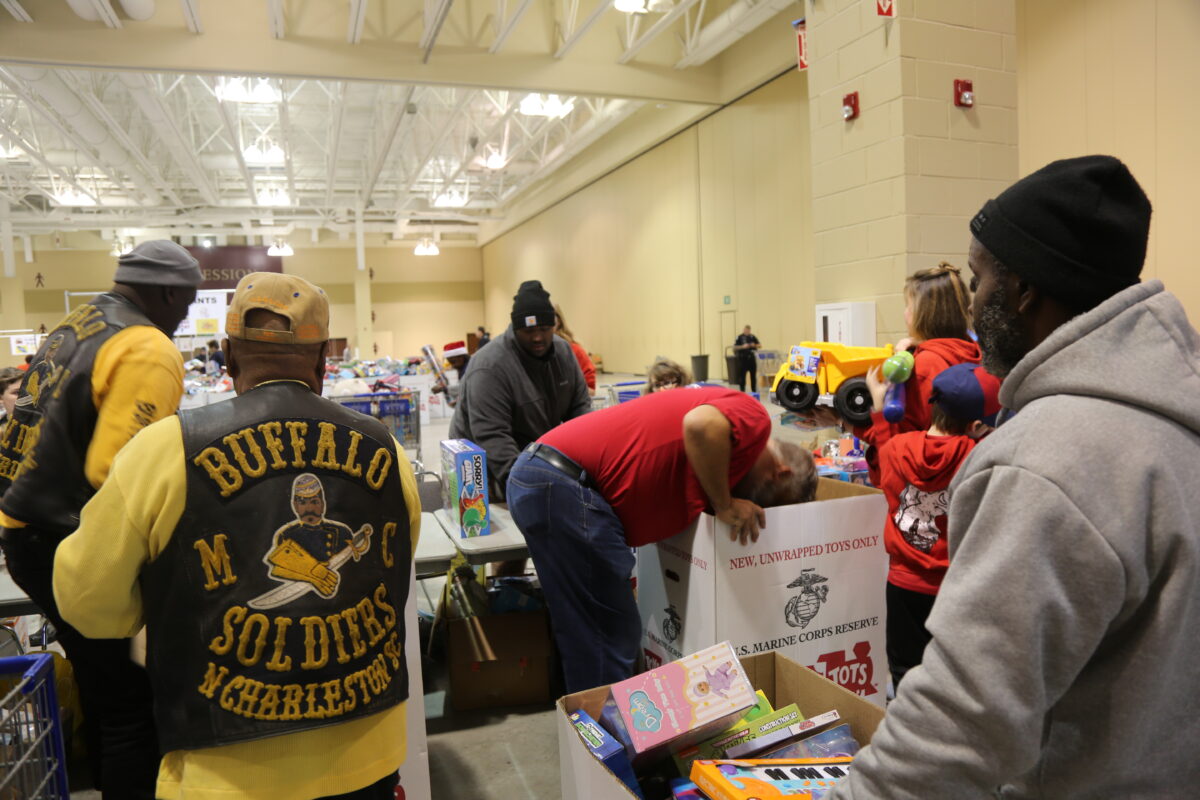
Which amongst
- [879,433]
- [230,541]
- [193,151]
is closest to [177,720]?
[230,541]

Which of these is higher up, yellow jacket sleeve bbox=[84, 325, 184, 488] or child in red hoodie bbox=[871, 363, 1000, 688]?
yellow jacket sleeve bbox=[84, 325, 184, 488]

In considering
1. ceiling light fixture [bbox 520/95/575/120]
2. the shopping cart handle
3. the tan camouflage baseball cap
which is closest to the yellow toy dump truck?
the tan camouflage baseball cap

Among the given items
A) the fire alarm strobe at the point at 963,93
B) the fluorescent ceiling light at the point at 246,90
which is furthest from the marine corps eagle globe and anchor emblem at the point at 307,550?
the fluorescent ceiling light at the point at 246,90

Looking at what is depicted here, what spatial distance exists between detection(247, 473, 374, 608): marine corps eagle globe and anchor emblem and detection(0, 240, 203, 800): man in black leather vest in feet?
2.86

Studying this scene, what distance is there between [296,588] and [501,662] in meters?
2.06

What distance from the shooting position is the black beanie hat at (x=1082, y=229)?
2.96 feet

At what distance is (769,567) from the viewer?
2.52 meters

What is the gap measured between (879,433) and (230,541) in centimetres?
194

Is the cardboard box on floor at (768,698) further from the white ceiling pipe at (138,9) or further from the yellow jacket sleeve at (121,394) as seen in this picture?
the white ceiling pipe at (138,9)

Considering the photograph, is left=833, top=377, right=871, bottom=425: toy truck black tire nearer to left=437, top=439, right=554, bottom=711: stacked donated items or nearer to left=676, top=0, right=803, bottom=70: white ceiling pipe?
left=437, top=439, right=554, bottom=711: stacked donated items

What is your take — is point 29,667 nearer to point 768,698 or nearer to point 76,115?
point 768,698

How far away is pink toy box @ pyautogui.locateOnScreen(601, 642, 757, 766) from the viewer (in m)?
1.51

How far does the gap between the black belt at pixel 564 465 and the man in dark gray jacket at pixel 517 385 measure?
87 cm

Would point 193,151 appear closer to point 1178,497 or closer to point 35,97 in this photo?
point 35,97
